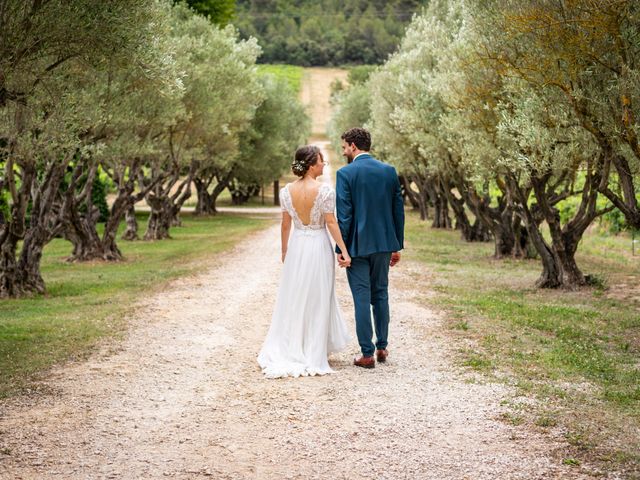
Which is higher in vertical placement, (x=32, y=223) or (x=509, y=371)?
(x=32, y=223)

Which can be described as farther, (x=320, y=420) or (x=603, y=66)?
(x=603, y=66)

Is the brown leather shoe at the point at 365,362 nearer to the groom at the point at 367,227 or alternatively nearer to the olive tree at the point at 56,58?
the groom at the point at 367,227

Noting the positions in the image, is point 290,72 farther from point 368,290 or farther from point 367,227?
point 368,290

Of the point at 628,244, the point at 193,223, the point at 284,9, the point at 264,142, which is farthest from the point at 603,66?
the point at 284,9

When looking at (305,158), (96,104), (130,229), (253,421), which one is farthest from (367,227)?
(130,229)

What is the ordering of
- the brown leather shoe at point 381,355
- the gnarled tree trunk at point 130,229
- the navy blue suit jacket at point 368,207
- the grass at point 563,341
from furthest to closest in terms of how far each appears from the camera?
1. the gnarled tree trunk at point 130,229
2. the brown leather shoe at point 381,355
3. the navy blue suit jacket at point 368,207
4. the grass at point 563,341

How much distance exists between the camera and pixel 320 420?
6.87 metres

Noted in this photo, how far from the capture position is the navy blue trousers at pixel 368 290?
8.68 m

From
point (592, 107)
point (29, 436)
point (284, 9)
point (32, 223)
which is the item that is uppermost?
point (284, 9)

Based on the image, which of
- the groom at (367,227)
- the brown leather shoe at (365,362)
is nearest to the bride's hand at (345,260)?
the groom at (367,227)

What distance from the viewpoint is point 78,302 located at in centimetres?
1527

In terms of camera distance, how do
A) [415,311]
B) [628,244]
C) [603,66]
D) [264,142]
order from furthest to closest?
[264,142] → [628,244] → [415,311] → [603,66]

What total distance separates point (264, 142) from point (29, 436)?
134 ft

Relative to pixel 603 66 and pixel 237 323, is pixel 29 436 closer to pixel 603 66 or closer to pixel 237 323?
pixel 237 323
